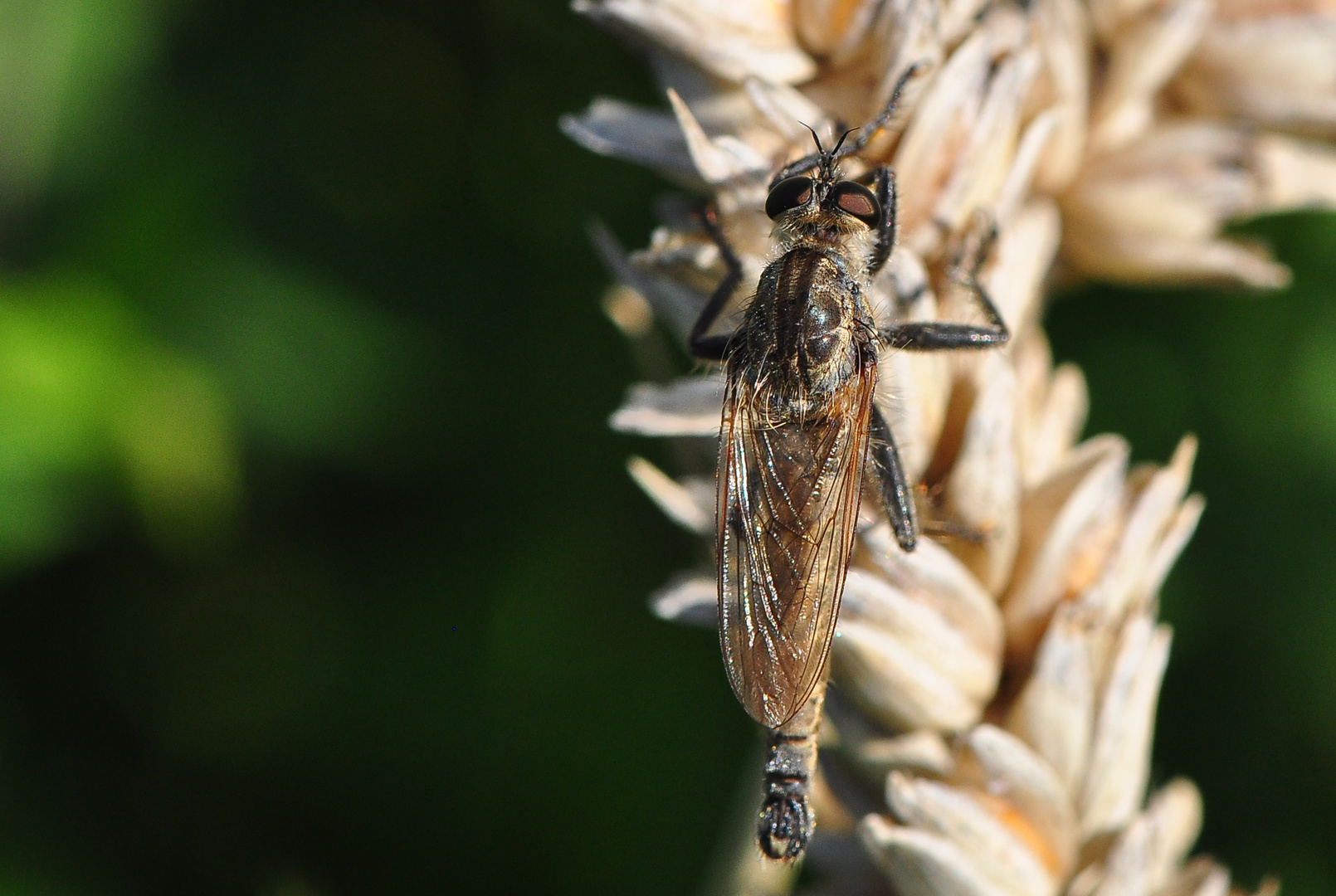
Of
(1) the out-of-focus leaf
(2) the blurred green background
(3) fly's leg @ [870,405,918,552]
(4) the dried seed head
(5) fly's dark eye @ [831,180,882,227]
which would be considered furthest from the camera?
(2) the blurred green background

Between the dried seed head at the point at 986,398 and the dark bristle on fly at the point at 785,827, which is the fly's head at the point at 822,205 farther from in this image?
the dark bristle on fly at the point at 785,827

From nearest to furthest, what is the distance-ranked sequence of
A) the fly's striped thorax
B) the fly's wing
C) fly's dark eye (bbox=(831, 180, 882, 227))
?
1. the fly's wing
2. fly's dark eye (bbox=(831, 180, 882, 227))
3. the fly's striped thorax

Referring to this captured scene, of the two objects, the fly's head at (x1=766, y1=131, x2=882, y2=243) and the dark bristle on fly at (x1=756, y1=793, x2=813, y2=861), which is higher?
the fly's head at (x1=766, y1=131, x2=882, y2=243)

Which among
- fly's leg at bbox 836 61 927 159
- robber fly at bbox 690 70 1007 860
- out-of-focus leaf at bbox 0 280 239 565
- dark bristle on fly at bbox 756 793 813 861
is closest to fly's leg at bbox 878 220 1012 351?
robber fly at bbox 690 70 1007 860

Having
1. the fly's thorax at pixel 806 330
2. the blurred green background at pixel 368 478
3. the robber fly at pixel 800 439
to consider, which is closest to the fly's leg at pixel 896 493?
the robber fly at pixel 800 439

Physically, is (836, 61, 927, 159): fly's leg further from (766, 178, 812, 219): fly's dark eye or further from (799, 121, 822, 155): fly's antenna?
(766, 178, 812, 219): fly's dark eye

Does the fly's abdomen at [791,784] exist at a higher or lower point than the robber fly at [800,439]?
lower

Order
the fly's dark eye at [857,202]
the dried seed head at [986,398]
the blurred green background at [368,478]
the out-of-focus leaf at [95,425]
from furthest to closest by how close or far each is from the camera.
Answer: the blurred green background at [368,478]
the out-of-focus leaf at [95,425]
the fly's dark eye at [857,202]
the dried seed head at [986,398]
